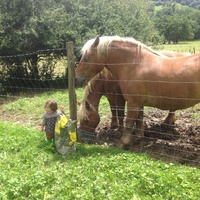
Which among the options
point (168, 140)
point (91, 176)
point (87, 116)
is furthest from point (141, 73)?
point (91, 176)

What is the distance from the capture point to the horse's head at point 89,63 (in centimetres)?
482

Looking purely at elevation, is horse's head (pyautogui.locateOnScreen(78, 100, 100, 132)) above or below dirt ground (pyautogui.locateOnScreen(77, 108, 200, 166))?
above

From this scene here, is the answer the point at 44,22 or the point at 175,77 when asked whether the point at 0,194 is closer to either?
the point at 175,77

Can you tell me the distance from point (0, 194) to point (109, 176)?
58.5 inches

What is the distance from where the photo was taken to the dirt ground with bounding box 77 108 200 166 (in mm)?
4480

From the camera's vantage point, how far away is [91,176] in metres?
3.62

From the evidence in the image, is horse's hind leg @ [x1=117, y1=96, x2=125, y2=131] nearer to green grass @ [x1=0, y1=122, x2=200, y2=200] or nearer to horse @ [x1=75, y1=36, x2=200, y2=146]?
horse @ [x1=75, y1=36, x2=200, y2=146]

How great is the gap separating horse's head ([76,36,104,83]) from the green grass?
145 centimetres

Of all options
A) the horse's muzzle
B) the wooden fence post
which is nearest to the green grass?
the wooden fence post

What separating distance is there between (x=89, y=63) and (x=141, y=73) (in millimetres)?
1068

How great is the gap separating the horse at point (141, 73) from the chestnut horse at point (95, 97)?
296 mm

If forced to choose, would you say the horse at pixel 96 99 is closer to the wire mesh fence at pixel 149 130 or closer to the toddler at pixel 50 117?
the wire mesh fence at pixel 149 130

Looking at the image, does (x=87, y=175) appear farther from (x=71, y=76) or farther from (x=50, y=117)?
(x=71, y=76)

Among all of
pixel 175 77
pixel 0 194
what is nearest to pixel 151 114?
pixel 175 77
